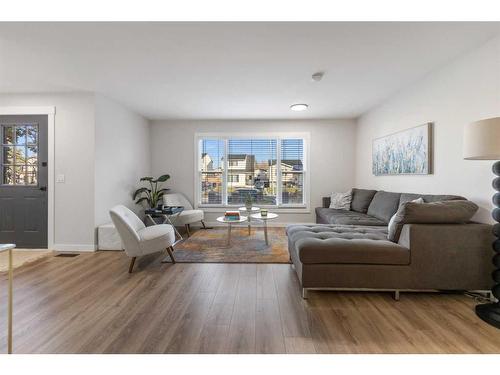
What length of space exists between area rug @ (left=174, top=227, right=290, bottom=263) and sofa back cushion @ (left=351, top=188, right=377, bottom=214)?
1.41 meters

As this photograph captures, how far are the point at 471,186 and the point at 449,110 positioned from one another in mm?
900

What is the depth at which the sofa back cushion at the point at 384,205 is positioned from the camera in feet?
11.4

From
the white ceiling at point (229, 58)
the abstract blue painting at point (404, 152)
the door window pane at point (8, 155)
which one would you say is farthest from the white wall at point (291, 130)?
the door window pane at point (8, 155)

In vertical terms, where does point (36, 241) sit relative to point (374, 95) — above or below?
below

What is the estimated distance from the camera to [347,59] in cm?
267

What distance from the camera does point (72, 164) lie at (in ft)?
12.2

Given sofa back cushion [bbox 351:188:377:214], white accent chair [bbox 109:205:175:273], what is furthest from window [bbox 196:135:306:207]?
white accent chair [bbox 109:205:175:273]

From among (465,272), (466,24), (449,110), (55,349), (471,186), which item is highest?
(466,24)

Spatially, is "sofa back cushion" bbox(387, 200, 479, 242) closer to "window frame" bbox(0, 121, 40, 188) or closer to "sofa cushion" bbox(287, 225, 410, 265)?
"sofa cushion" bbox(287, 225, 410, 265)

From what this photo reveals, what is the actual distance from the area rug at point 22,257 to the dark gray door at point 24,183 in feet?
0.45

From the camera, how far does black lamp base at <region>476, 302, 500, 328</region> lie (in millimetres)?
1828

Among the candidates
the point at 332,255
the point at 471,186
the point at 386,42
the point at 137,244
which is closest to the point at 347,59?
the point at 386,42

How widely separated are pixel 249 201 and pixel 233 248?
93 cm

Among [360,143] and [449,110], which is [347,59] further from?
[360,143]
